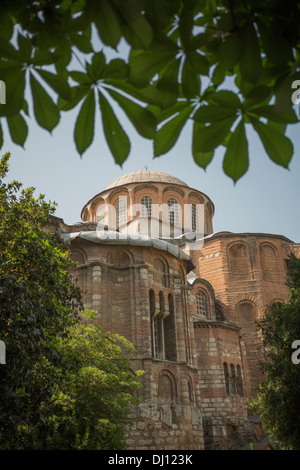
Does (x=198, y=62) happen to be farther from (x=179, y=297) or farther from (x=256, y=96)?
(x=179, y=297)

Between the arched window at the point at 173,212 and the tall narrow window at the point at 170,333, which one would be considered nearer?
the tall narrow window at the point at 170,333

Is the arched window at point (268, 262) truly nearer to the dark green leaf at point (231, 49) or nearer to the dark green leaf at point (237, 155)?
the dark green leaf at point (237, 155)

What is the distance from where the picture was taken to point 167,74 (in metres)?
1.46

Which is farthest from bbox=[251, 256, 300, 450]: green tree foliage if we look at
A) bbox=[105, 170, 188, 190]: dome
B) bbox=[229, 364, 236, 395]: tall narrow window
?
bbox=[105, 170, 188, 190]: dome

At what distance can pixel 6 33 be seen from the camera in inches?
57.1

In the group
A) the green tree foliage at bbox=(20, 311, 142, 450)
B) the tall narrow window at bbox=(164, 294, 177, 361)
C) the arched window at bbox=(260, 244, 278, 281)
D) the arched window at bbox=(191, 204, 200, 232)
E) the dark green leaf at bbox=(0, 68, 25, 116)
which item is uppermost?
the arched window at bbox=(191, 204, 200, 232)

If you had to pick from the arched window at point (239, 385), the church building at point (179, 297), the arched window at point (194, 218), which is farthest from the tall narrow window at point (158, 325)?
the arched window at point (194, 218)

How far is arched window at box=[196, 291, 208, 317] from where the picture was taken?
27.9m

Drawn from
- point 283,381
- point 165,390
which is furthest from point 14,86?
point 165,390

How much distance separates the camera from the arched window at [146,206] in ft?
110

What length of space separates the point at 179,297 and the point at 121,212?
13989 millimetres

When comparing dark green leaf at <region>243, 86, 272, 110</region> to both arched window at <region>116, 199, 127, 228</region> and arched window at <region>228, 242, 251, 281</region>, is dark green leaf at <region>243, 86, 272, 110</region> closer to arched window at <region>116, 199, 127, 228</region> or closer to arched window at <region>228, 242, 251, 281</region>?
arched window at <region>228, 242, 251, 281</region>

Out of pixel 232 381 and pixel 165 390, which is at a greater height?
pixel 232 381
